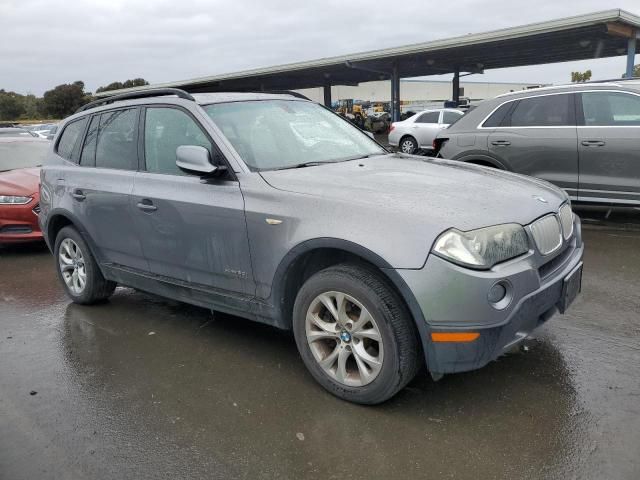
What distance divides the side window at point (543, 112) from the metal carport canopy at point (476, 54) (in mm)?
8496

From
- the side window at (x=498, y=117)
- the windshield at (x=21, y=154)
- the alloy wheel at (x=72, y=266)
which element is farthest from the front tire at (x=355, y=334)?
the windshield at (x=21, y=154)

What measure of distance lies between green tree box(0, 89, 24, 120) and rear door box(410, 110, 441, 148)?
63.4 meters

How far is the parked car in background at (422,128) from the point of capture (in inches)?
736

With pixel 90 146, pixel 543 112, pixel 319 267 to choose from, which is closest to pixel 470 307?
pixel 319 267

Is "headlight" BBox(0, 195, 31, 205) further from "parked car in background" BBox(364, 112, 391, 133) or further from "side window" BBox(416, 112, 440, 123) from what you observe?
"parked car in background" BBox(364, 112, 391, 133)

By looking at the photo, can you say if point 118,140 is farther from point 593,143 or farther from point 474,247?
point 593,143

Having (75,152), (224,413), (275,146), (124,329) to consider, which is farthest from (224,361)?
(75,152)

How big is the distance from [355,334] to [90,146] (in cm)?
312

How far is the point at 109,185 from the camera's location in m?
4.38

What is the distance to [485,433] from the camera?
2.82 meters

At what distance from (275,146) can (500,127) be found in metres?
4.57

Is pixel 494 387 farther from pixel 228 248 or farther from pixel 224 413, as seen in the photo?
pixel 228 248

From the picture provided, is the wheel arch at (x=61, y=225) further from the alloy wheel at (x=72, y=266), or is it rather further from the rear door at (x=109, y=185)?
the alloy wheel at (x=72, y=266)

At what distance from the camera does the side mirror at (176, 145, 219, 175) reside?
136 inches
